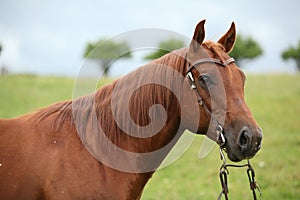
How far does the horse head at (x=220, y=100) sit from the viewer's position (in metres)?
3.41

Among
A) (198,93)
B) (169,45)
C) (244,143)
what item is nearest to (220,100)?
(198,93)

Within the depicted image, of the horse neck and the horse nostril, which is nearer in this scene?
the horse nostril

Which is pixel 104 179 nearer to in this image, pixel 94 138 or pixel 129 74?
pixel 94 138

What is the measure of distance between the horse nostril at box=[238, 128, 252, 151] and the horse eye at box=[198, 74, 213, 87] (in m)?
0.54

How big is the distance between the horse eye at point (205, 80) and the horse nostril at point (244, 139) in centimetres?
54

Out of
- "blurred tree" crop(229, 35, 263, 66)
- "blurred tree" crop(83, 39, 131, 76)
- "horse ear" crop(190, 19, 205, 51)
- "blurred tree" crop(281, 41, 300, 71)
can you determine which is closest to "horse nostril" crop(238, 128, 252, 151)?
"horse ear" crop(190, 19, 205, 51)

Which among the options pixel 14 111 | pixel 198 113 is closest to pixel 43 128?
pixel 198 113

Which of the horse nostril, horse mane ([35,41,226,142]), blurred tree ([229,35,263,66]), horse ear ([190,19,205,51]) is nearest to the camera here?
the horse nostril

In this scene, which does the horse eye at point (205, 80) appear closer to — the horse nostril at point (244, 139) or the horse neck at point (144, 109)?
the horse neck at point (144, 109)

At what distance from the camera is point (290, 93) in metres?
21.0

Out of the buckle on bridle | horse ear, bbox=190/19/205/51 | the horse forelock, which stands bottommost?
the buckle on bridle

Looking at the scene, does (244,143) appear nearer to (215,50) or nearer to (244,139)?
(244,139)

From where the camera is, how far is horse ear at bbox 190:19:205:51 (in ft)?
11.7

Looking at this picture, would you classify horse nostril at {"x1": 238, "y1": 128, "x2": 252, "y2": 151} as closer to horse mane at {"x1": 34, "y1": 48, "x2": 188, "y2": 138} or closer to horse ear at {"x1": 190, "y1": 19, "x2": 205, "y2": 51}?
horse mane at {"x1": 34, "y1": 48, "x2": 188, "y2": 138}
